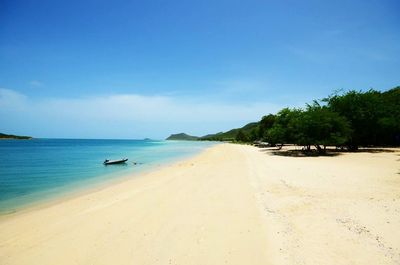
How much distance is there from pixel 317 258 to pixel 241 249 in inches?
74.6

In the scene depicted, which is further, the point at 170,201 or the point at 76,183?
the point at 76,183

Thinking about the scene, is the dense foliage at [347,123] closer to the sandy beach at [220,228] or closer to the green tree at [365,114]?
the green tree at [365,114]

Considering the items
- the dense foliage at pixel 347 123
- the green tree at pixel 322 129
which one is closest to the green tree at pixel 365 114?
the dense foliage at pixel 347 123

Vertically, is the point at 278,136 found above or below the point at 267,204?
above

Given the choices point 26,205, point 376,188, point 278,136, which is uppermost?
point 278,136

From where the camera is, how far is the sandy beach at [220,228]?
6.46 metres

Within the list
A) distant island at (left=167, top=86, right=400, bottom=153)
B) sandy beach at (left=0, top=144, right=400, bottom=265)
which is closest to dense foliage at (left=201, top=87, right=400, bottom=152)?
distant island at (left=167, top=86, right=400, bottom=153)

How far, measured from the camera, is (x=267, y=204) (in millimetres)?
10891

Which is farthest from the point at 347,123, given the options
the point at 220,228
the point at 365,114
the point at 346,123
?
the point at 220,228

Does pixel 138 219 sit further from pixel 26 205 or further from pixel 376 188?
pixel 376 188

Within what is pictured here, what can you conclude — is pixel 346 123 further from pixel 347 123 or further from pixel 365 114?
pixel 365 114

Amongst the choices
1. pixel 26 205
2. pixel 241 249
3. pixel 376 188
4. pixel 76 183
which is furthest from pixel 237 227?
pixel 76 183

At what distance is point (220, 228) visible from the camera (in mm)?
8336

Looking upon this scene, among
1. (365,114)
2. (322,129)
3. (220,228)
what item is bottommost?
(220,228)
